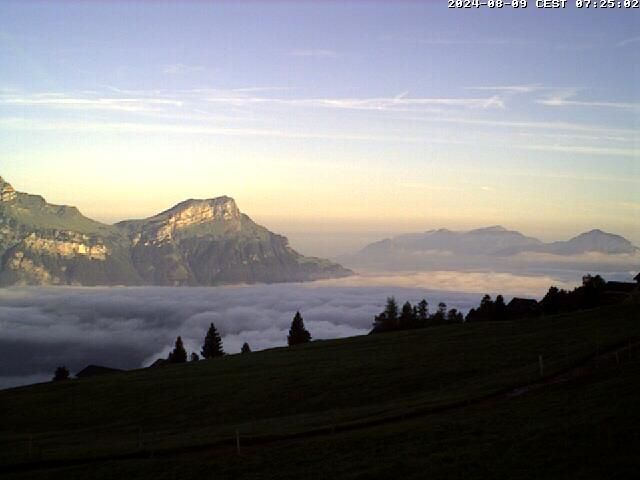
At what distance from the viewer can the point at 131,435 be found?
43.3m

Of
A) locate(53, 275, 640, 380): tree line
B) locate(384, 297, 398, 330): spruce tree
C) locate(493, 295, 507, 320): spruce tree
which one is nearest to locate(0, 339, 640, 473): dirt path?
locate(53, 275, 640, 380): tree line

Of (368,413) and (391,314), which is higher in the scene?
(391,314)

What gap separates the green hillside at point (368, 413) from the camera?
82.3ft

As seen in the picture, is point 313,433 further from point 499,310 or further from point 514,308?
point 514,308

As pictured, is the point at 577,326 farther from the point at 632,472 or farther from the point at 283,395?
the point at 632,472

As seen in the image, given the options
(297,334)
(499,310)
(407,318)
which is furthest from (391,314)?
(499,310)

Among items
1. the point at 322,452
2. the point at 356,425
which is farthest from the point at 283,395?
the point at 322,452

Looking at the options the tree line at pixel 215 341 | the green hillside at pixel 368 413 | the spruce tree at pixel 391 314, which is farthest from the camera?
the tree line at pixel 215 341

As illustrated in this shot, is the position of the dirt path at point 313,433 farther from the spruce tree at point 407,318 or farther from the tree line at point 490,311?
the spruce tree at point 407,318

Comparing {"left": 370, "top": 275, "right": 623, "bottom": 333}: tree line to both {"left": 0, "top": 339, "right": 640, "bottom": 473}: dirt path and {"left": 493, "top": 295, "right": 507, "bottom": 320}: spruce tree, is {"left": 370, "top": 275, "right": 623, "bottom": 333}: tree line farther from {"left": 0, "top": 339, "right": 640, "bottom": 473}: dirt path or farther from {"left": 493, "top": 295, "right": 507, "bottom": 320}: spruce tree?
{"left": 0, "top": 339, "right": 640, "bottom": 473}: dirt path

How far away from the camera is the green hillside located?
25094mm

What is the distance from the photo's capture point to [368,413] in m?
38.2

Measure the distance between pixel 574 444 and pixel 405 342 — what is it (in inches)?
1860

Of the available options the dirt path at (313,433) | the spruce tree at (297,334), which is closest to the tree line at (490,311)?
the spruce tree at (297,334)
